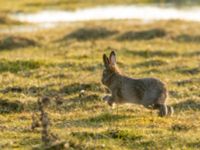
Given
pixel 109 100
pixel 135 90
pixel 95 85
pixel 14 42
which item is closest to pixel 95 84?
pixel 95 85

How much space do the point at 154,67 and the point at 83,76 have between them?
2.48m

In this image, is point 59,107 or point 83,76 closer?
point 59,107

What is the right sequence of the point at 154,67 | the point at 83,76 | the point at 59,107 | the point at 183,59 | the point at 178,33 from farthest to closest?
the point at 178,33 < the point at 183,59 < the point at 154,67 < the point at 83,76 < the point at 59,107

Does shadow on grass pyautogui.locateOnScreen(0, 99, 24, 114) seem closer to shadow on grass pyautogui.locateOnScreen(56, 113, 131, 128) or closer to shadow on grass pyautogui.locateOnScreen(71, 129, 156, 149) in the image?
shadow on grass pyautogui.locateOnScreen(56, 113, 131, 128)

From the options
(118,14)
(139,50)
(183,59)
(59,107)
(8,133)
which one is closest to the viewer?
(8,133)

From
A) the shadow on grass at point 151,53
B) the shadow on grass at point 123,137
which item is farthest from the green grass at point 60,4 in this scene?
the shadow on grass at point 123,137

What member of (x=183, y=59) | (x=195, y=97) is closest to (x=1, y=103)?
(x=195, y=97)

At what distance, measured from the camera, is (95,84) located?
15.8 m

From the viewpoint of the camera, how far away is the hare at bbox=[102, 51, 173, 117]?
12.4 meters

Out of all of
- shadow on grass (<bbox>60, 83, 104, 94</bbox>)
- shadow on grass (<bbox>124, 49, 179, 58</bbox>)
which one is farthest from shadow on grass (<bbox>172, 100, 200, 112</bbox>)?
shadow on grass (<bbox>124, 49, 179, 58</bbox>)

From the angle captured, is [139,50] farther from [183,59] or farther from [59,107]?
[59,107]

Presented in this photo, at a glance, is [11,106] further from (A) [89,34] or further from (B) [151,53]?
(A) [89,34]

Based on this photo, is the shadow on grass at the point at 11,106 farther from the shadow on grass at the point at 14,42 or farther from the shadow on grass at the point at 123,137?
the shadow on grass at the point at 14,42

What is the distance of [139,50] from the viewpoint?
22516 millimetres
